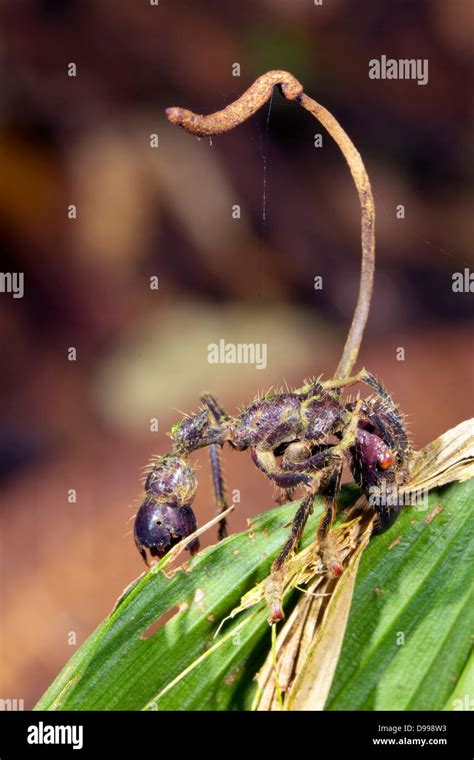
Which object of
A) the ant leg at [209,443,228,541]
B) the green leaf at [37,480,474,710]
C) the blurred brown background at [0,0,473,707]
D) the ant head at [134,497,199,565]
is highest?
the blurred brown background at [0,0,473,707]

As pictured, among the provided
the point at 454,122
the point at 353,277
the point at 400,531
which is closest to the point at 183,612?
the point at 400,531

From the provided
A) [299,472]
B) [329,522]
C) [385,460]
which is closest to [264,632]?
[329,522]

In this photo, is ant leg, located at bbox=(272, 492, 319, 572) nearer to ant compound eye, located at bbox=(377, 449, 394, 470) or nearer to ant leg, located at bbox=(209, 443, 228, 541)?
ant compound eye, located at bbox=(377, 449, 394, 470)

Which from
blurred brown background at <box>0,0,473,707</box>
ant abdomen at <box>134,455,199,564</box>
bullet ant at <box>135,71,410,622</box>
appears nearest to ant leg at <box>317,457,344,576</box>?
bullet ant at <box>135,71,410,622</box>

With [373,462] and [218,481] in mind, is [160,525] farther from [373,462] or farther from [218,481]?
[373,462]

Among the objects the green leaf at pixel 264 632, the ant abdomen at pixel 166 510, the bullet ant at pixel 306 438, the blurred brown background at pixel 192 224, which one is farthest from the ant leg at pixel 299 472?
the blurred brown background at pixel 192 224

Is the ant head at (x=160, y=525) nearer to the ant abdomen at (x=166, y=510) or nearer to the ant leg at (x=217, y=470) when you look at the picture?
the ant abdomen at (x=166, y=510)
